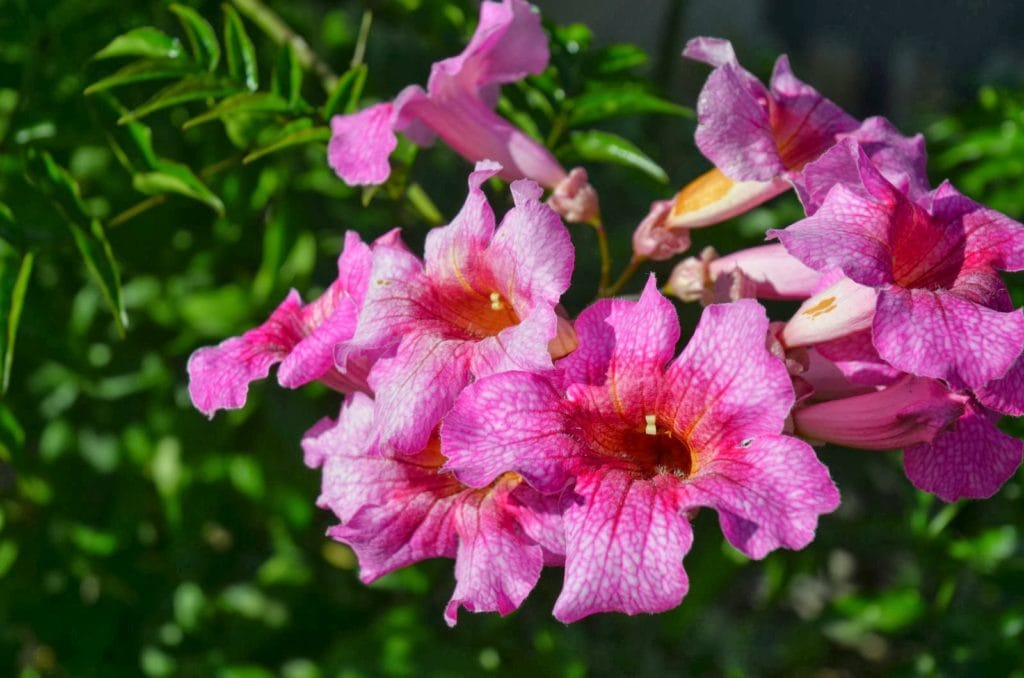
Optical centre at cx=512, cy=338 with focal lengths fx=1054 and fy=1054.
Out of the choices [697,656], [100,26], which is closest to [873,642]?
[697,656]

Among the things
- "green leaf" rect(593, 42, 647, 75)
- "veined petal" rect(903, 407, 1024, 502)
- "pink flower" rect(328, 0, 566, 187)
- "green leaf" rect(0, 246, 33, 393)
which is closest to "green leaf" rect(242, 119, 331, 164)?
"pink flower" rect(328, 0, 566, 187)

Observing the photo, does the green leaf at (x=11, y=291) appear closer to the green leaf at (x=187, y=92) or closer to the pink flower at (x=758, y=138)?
the green leaf at (x=187, y=92)

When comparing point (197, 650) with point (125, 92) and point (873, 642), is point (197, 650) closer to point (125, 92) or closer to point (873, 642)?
point (125, 92)

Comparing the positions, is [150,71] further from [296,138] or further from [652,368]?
[652,368]

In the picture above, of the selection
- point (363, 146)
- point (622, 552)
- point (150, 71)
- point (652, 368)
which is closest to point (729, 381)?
point (652, 368)

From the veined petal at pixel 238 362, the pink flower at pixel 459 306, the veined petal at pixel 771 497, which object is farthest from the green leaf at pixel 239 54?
the veined petal at pixel 771 497

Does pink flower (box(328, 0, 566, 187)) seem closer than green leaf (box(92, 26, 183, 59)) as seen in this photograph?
Yes

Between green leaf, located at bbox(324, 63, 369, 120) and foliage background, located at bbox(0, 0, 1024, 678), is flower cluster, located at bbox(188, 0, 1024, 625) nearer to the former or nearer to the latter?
green leaf, located at bbox(324, 63, 369, 120)
